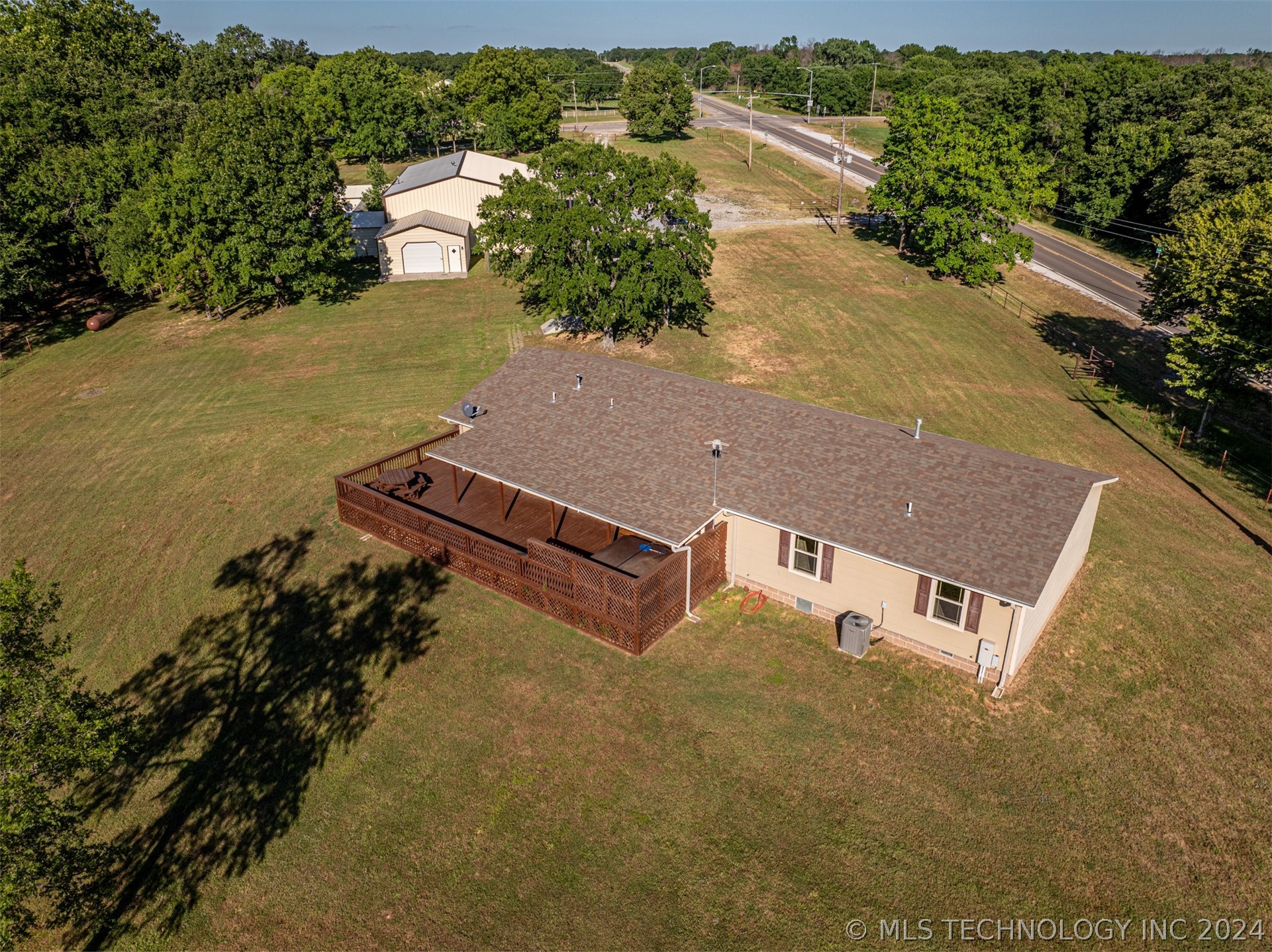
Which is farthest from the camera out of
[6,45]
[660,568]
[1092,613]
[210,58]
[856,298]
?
[210,58]

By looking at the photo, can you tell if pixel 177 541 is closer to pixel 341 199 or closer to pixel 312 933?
pixel 312 933

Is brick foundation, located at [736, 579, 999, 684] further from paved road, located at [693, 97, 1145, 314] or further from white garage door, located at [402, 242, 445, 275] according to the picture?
white garage door, located at [402, 242, 445, 275]

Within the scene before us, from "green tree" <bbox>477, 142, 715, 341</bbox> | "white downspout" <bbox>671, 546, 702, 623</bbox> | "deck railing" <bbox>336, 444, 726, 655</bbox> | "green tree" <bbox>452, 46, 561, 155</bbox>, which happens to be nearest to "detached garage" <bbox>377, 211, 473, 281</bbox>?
"green tree" <bbox>477, 142, 715, 341</bbox>

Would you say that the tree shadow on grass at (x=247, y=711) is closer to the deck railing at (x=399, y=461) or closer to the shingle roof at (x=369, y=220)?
the deck railing at (x=399, y=461)

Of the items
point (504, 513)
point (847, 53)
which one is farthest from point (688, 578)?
point (847, 53)

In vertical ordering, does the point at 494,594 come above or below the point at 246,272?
below

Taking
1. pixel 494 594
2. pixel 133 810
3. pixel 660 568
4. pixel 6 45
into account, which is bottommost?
pixel 133 810

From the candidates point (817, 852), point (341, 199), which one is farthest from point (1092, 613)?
point (341, 199)
